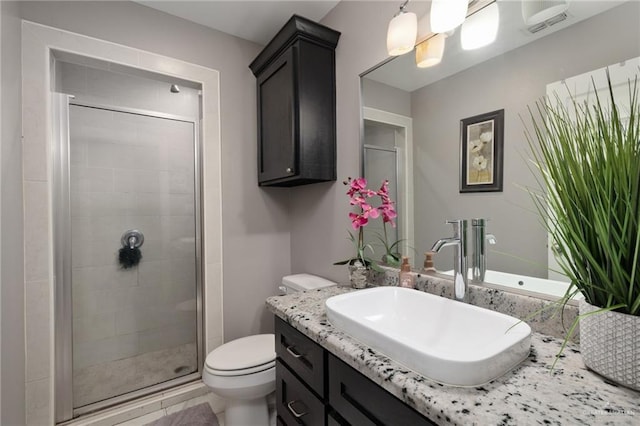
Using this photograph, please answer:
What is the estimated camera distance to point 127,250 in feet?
6.57

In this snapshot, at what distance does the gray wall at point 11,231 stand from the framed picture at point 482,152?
1775 millimetres

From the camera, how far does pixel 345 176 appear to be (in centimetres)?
156

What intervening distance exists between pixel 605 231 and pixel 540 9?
75 centimetres

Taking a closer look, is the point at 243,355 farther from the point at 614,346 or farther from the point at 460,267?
the point at 614,346

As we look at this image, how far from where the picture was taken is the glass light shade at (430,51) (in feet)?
3.67

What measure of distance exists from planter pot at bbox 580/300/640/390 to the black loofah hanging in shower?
2410 millimetres

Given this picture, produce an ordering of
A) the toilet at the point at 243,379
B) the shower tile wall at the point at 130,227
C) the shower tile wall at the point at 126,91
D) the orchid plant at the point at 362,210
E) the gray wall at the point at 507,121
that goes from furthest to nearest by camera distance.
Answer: the shower tile wall at the point at 126,91
the shower tile wall at the point at 130,227
the toilet at the point at 243,379
the orchid plant at the point at 362,210
the gray wall at the point at 507,121

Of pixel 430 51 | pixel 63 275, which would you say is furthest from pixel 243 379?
pixel 430 51

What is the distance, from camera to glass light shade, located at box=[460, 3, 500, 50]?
96 centimetres

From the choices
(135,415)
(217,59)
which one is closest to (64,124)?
(217,59)

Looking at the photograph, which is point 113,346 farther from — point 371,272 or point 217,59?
point 217,59

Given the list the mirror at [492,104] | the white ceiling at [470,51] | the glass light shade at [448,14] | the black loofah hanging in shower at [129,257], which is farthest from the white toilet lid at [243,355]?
the glass light shade at [448,14]

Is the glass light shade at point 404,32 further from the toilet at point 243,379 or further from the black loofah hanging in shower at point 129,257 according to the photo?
the black loofah hanging in shower at point 129,257

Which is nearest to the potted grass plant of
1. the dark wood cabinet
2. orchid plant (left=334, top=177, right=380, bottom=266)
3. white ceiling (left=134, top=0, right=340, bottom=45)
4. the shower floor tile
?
orchid plant (left=334, top=177, right=380, bottom=266)
